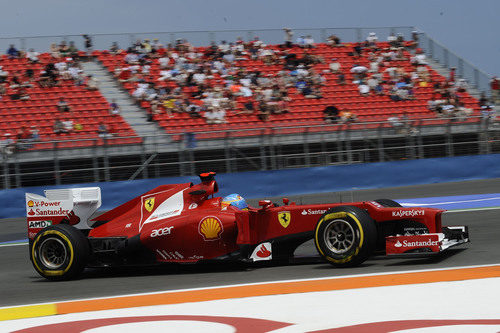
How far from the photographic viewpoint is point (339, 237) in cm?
687

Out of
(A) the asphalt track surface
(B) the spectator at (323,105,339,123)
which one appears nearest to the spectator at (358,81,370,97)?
(B) the spectator at (323,105,339,123)

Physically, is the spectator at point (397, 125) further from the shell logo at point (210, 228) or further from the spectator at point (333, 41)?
the shell logo at point (210, 228)

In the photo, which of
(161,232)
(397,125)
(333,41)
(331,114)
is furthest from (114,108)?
(161,232)

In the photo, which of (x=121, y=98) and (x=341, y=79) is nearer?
(x=121, y=98)

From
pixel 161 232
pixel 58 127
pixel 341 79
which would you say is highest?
pixel 341 79

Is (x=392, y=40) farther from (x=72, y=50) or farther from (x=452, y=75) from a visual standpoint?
(x=72, y=50)

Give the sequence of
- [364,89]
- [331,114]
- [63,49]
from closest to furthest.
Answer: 1. [331,114]
2. [63,49]
3. [364,89]

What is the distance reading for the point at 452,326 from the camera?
4.39m

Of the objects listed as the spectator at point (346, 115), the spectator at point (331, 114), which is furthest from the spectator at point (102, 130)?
the spectator at point (346, 115)

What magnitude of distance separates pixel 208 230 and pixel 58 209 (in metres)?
2.11

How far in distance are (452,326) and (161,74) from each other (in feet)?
60.8

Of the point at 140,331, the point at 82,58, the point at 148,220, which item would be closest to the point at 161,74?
the point at 82,58

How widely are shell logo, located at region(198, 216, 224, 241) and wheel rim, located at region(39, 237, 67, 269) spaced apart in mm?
1723

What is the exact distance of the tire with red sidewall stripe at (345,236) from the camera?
21.9ft
